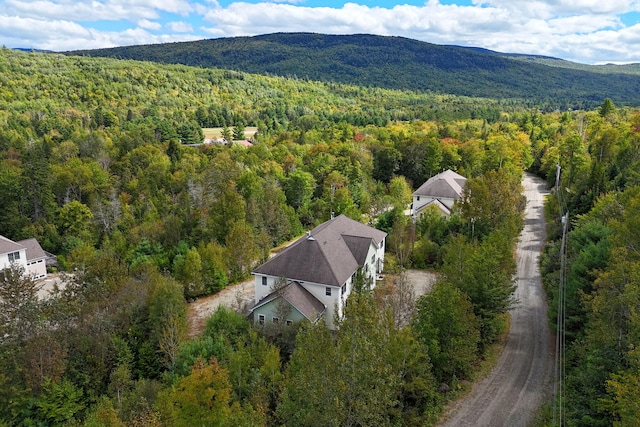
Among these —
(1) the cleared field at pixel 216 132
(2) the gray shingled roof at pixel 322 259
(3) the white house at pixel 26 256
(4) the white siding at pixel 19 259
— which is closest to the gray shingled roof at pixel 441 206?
(2) the gray shingled roof at pixel 322 259

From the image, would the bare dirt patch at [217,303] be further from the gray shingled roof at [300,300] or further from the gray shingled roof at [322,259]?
the gray shingled roof at [322,259]

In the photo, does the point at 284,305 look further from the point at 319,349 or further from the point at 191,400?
the point at 319,349

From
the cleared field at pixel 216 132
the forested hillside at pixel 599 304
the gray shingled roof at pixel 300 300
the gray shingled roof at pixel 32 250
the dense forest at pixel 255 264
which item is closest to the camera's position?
the forested hillside at pixel 599 304

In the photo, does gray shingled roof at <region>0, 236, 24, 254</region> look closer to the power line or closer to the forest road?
the forest road

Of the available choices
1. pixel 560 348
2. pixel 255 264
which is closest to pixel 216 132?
pixel 255 264

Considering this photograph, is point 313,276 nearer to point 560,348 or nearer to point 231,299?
point 231,299
